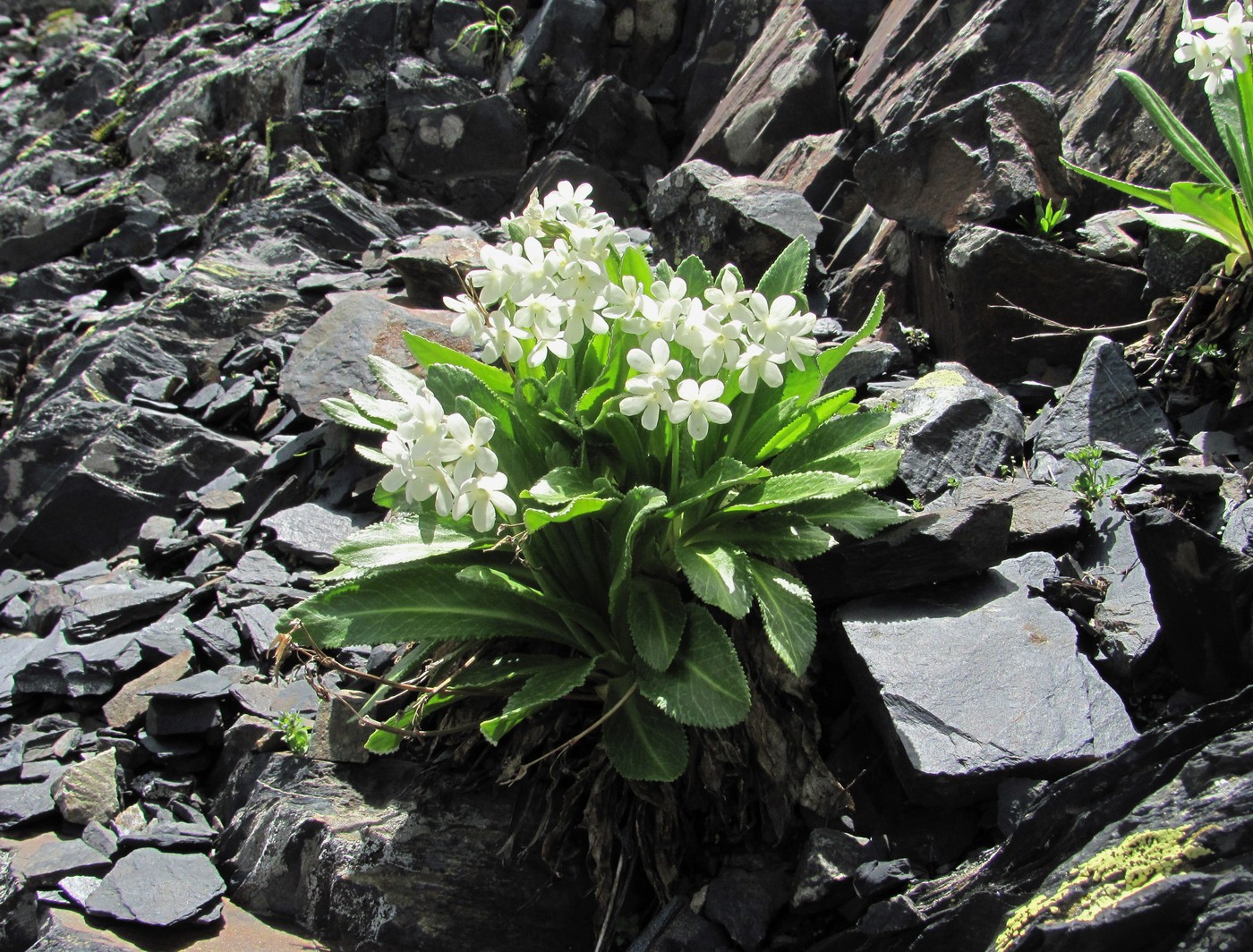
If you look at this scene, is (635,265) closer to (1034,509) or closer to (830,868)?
(1034,509)

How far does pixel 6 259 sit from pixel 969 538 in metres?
11.0

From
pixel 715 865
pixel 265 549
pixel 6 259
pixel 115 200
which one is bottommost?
pixel 6 259

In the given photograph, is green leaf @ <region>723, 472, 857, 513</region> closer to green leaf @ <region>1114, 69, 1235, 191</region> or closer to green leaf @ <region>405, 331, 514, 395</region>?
green leaf @ <region>405, 331, 514, 395</region>

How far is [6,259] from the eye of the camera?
34.2ft

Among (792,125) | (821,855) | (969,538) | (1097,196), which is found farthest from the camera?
(792,125)

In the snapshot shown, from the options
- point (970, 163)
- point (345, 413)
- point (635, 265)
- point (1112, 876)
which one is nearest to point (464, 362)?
point (345, 413)

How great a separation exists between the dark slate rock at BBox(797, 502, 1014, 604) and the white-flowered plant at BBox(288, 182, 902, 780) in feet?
0.48

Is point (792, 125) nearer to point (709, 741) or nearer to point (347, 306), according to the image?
point (347, 306)

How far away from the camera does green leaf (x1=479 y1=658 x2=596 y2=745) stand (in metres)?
2.77

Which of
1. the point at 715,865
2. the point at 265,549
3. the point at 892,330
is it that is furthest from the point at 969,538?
the point at 265,549

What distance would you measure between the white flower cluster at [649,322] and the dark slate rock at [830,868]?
1229mm

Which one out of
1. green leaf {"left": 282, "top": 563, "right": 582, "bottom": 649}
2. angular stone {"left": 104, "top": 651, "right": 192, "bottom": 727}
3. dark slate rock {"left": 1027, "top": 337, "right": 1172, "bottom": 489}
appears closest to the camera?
green leaf {"left": 282, "top": 563, "right": 582, "bottom": 649}

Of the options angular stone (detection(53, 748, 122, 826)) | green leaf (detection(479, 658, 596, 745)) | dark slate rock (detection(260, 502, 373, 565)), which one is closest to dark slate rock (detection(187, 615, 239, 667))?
dark slate rock (detection(260, 502, 373, 565))

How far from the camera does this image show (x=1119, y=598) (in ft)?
10.3
